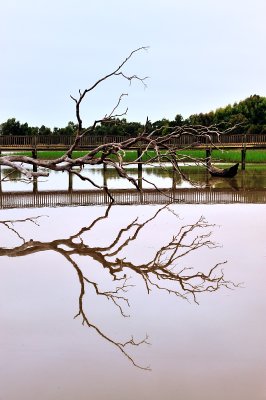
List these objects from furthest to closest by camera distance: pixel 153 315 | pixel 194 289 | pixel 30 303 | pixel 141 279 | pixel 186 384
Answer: pixel 141 279 → pixel 194 289 → pixel 30 303 → pixel 153 315 → pixel 186 384

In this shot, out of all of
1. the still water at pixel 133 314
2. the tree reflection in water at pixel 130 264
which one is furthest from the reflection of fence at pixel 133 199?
the still water at pixel 133 314

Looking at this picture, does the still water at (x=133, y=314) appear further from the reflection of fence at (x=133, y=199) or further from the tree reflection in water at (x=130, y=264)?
the reflection of fence at (x=133, y=199)

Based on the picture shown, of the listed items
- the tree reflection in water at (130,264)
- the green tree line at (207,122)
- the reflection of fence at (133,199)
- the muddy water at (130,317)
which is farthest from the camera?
the green tree line at (207,122)

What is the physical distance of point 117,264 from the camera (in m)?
8.74

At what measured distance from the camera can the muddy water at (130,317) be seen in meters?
4.57

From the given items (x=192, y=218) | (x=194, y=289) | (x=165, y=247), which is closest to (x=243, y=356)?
(x=194, y=289)

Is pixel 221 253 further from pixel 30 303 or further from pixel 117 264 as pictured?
pixel 30 303

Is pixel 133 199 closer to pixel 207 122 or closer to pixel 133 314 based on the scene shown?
pixel 133 314

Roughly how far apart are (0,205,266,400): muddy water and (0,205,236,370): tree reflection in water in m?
0.02

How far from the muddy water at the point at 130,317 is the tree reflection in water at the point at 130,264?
20 millimetres

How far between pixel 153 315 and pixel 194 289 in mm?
1155

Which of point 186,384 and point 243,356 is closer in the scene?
Result: point 186,384

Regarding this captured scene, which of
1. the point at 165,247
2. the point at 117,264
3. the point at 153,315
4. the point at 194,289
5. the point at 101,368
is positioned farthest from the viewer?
the point at 165,247

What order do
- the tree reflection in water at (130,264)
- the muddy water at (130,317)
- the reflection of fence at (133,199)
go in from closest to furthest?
1. the muddy water at (130,317)
2. the tree reflection in water at (130,264)
3. the reflection of fence at (133,199)
